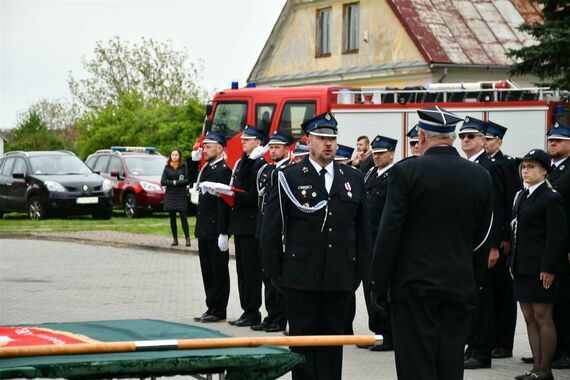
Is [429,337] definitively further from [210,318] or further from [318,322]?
[210,318]

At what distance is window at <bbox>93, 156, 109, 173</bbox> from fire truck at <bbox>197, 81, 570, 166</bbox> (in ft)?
27.4

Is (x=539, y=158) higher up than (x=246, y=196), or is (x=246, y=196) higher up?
(x=539, y=158)

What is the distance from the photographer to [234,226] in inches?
514

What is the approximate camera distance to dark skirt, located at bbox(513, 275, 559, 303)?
951 centimetres

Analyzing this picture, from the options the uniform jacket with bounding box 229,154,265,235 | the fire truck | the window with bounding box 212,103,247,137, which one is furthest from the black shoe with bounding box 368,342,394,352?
the window with bounding box 212,103,247,137

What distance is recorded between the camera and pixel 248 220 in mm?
13016

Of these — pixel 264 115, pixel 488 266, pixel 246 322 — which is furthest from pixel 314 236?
pixel 264 115

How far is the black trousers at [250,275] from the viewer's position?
13078 mm

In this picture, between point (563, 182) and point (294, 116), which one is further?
point (294, 116)

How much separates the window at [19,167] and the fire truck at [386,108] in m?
7.22

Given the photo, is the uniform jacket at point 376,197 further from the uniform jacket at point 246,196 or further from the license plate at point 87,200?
the license plate at point 87,200

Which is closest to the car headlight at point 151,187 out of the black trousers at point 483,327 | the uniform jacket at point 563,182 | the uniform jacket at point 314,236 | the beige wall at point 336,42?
the beige wall at point 336,42

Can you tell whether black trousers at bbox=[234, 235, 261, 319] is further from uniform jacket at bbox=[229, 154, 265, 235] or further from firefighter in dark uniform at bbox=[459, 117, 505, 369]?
firefighter in dark uniform at bbox=[459, 117, 505, 369]

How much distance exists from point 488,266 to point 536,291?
0.77 meters
